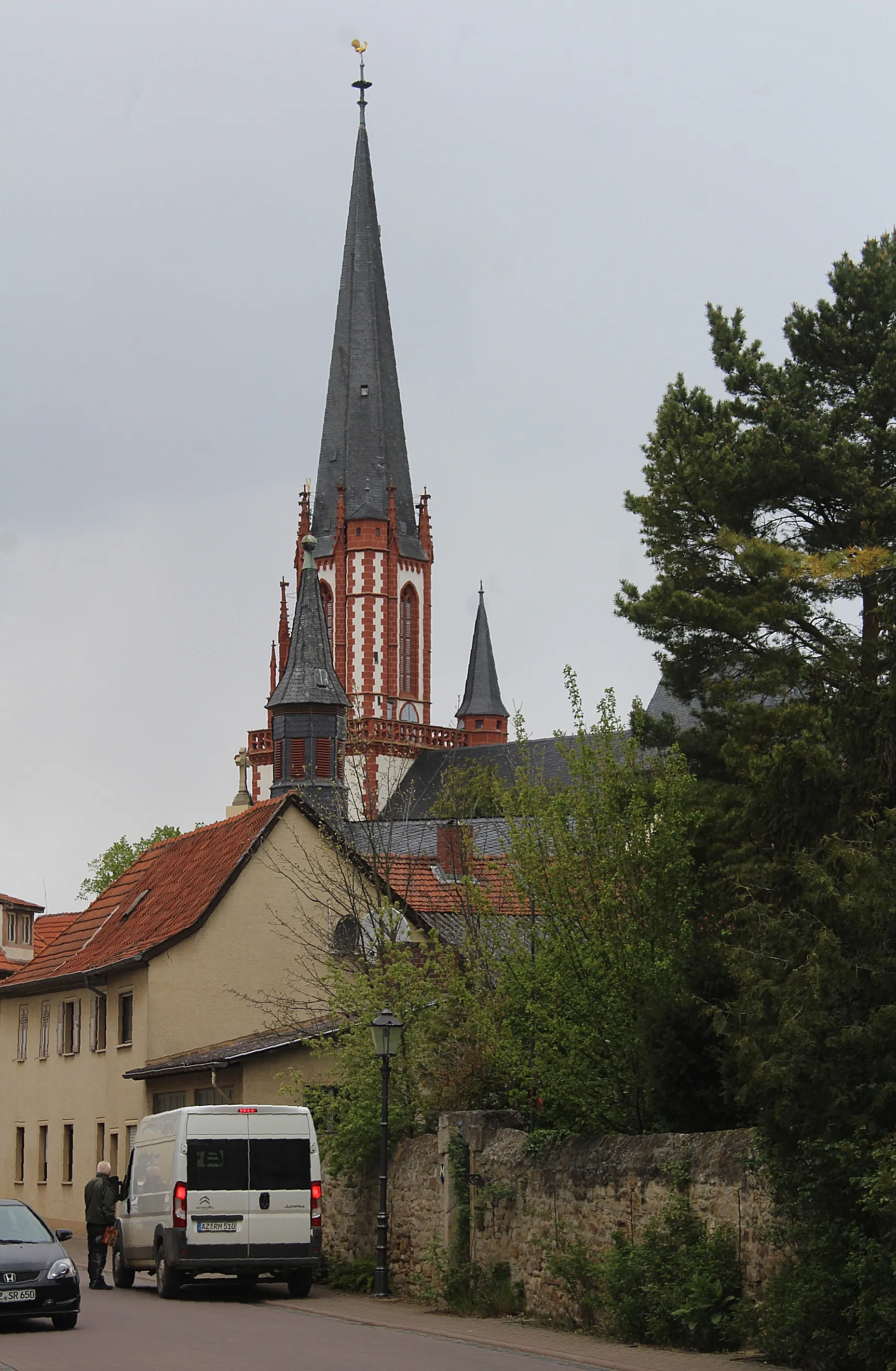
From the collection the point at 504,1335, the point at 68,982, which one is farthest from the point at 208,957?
the point at 504,1335

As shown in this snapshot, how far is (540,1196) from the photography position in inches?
778

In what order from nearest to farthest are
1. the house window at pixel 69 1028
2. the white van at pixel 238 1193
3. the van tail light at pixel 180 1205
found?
1. the van tail light at pixel 180 1205
2. the white van at pixel 238 1193
3. the house window at pixel 69 1028

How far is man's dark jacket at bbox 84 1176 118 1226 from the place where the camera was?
2642 centimetres

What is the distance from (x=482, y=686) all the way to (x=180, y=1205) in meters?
94.2

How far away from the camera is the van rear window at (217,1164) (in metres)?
22.6

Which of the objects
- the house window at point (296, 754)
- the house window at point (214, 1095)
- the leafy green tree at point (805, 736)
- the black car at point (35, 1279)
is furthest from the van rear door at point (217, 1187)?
the house window at point (296, 754)

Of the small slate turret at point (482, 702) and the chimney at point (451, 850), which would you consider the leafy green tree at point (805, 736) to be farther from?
the small slate turret at point (482, 702)

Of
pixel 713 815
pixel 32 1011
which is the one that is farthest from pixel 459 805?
pixel 713 815

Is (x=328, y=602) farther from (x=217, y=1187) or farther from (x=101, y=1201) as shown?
(x=217, y=1187)

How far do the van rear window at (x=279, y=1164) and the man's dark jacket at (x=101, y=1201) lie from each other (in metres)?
4.39

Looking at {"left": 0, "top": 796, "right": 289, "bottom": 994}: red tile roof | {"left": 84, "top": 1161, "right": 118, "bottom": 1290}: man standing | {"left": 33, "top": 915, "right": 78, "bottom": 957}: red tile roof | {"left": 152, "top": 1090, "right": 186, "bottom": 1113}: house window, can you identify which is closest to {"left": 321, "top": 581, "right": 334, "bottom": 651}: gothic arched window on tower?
{"left": 33, "top": 915, "right": 78, "bottom": 957}: red tile roof

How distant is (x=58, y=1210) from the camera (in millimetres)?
41188

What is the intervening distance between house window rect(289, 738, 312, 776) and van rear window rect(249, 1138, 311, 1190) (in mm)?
46556

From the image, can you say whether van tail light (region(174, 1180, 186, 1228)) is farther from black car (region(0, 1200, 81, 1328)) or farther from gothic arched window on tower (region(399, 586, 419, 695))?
gothic arched window on tower (region(399, 586, 419, 695))
